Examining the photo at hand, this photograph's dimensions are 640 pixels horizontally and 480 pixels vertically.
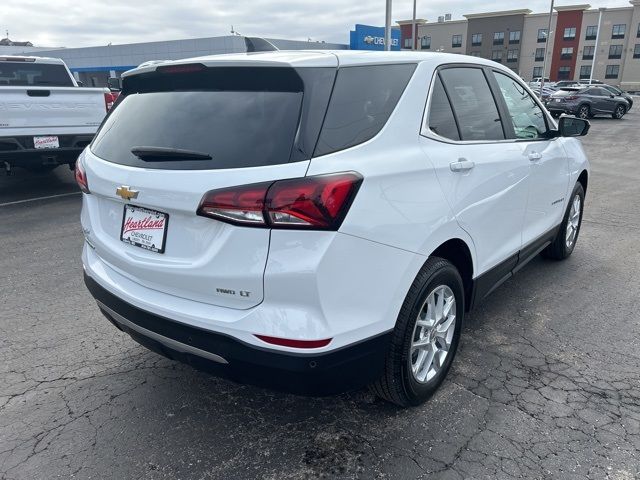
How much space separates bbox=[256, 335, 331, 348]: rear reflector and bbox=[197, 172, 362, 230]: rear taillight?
0.45m

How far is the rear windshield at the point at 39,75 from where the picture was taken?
29.8 ft

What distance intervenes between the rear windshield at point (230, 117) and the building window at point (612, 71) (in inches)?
3485

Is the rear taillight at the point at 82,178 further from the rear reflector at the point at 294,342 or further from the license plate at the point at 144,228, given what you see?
the rear reflector at the point at 294,342

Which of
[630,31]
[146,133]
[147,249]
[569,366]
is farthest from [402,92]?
[630,31]

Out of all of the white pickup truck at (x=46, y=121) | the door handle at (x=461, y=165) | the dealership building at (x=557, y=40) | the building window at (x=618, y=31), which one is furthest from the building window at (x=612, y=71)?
the door handle at (x=461, y=165)

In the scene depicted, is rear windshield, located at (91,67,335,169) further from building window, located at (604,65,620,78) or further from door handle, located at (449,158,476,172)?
building window, located at (604,65,620,78)

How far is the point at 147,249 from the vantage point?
239 centimetres

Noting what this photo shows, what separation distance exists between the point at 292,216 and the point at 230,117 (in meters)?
0.60

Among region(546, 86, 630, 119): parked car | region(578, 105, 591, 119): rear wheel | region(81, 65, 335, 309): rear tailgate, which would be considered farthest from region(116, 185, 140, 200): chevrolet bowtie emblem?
region(578, 105, 591, 119): rear wheel

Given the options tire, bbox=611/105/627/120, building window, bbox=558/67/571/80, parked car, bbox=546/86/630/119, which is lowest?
building window, bbox=558/67/571/80

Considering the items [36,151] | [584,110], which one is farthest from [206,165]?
[584,110]

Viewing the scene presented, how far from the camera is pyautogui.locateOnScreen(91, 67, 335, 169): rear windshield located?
6.91ft

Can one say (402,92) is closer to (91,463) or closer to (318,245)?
(318,245)

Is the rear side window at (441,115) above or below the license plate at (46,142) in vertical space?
above
